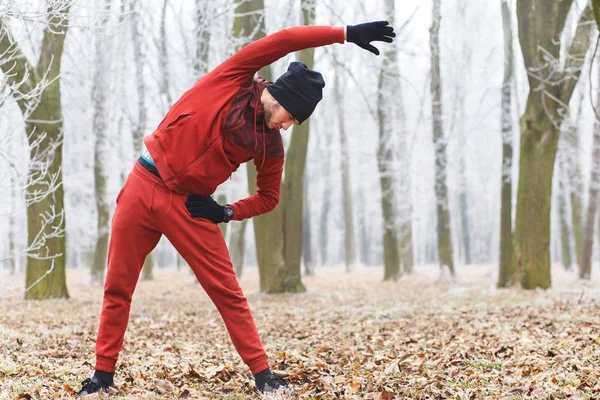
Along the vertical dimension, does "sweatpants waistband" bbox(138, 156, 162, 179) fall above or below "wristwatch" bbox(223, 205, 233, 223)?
above

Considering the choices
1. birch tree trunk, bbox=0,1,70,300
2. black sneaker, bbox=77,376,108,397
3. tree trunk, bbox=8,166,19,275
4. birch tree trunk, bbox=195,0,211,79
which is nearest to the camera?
black sneaker, bbox=77,376,108,397

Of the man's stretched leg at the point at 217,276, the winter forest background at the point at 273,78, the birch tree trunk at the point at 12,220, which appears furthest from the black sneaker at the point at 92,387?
the birch tree trunk at the point at 12,220

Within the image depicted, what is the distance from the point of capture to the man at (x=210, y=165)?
3.68 meters

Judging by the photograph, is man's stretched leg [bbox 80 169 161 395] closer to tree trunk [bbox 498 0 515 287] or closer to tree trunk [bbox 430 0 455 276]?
tree trunk [bbox 498 0 515 287]

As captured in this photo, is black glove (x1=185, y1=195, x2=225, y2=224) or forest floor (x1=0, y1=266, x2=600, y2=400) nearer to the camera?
black glove (x1=185, y1=195, x2=225, y2=224)

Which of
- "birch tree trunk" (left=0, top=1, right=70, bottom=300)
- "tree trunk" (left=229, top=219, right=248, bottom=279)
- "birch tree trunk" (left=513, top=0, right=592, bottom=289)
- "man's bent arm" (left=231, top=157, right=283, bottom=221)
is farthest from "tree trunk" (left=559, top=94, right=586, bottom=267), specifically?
"man's bent arm" (left=231, top=157, right=283, bottom=221)

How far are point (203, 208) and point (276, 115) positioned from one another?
738 millimetres

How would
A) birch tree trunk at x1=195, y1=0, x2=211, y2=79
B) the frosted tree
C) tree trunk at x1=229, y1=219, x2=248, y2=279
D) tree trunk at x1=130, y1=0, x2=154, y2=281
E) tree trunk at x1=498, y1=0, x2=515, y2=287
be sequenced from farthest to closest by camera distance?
tree trunk at x1=229, y1=219, x2=248, y2=279 < tree trunk at x1=130, y1=0, x2=154, y2=281 < birch tree trunk at x1=195, y1=0, x2=211, y2=79 < tree trunk at x1=498, y1=0, x2=515, y2=287 < the frosted tree

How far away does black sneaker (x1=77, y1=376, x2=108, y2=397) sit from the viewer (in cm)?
383

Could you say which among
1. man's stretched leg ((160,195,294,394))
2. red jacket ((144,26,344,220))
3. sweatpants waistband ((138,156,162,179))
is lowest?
man's stretched leg ((160,195,294,394))

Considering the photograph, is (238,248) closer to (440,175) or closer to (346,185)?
(440,175)

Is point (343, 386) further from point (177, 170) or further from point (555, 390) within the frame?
point (177, 170)

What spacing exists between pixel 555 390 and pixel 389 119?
1911cm

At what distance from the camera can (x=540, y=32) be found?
1152cm
